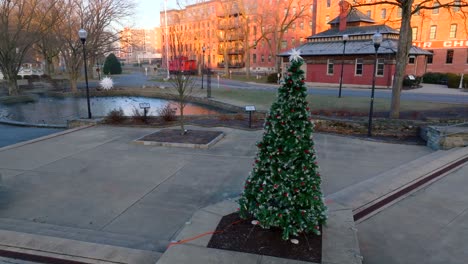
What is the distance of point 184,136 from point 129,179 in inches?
168

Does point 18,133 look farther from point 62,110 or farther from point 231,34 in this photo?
point 231,34

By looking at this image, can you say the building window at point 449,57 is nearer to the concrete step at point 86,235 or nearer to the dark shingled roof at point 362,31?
the dark shingled roof at point 362,31

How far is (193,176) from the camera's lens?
8180mm

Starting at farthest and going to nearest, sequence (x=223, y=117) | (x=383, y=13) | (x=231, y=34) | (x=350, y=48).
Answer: (x=231, y=34) < (x=383, y=13) < (x=350, y=48) < (x=223, y=117)

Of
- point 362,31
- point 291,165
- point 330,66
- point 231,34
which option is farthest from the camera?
point 231,34

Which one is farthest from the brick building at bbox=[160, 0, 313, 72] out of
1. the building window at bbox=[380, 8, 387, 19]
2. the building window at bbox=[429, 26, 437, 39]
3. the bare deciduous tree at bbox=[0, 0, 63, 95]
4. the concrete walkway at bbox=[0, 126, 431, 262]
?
the concrete walkway at bbox=[0, 126, 431, 262]

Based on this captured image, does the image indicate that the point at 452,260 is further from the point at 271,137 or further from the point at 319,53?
the point at 319,53

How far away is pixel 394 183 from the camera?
7.41 metres

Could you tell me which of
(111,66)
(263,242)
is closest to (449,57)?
(263,242)

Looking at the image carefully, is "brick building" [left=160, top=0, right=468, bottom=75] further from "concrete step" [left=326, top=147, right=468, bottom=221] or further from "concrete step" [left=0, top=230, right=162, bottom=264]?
"concrete step" [left=0, top=230, right=162, bottom=264]

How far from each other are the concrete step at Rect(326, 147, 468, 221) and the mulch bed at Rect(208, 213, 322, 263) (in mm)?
1774

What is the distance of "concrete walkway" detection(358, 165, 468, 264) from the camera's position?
475cm

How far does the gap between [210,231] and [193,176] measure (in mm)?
3306

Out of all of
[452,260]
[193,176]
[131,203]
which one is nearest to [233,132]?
[193,176]
